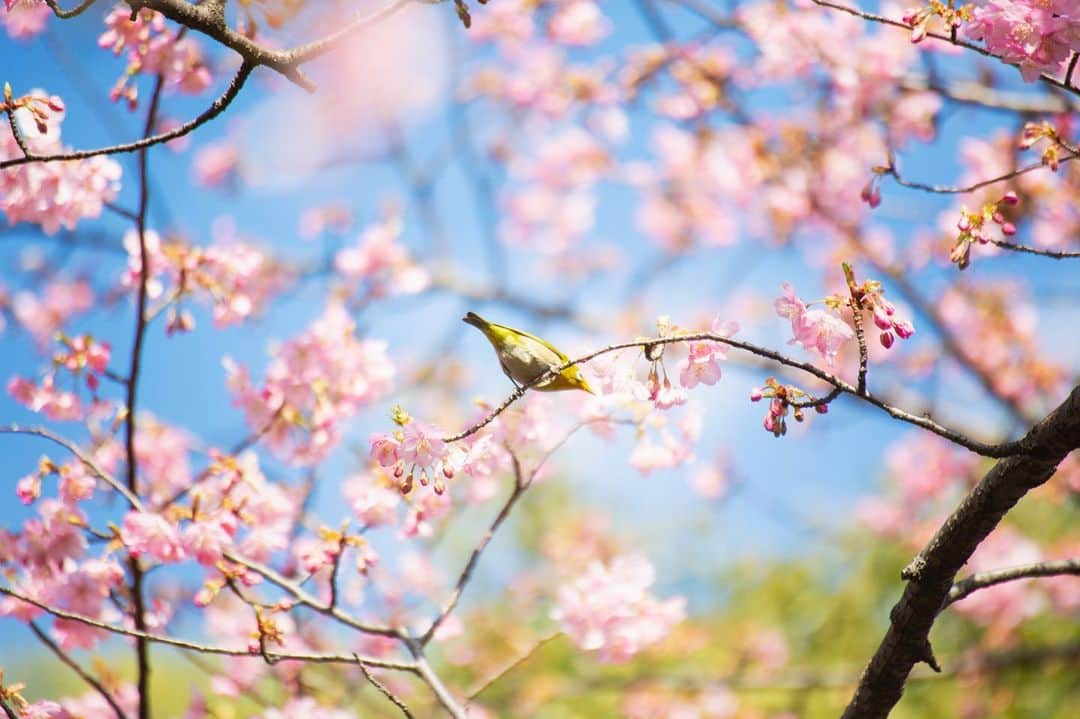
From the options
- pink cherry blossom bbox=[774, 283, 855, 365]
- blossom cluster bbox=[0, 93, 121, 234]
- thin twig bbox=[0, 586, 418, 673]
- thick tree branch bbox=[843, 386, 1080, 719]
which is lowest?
thin twig bbox=[0, 586, 418, 673]

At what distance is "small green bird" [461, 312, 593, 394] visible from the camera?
1.97 metres

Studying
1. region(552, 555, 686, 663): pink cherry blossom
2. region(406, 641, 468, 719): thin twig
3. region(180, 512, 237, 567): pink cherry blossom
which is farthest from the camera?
region(552, 555, 686, 663): pink cherry blossom

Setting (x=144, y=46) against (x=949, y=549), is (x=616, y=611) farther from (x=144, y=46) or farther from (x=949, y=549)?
(x=144, y=46)

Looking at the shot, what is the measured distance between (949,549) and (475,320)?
1183 millimetres

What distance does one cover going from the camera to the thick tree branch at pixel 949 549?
169cm

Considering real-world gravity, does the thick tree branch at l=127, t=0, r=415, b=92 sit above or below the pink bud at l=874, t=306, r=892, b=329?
above

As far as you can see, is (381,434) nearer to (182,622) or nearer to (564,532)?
(182,622)

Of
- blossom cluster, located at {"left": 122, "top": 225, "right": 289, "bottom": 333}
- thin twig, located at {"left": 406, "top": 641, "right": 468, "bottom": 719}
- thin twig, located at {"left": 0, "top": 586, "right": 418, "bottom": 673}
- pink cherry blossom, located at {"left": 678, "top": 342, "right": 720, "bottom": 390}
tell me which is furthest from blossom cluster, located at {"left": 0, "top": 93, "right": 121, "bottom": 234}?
pink cherry blossom, located at {"left": 678, "top": 342, "right": 720, "bottom": 390}

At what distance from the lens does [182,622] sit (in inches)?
193

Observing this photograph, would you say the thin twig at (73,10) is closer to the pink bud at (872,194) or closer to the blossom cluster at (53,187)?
the blossom cluster at (53,187)

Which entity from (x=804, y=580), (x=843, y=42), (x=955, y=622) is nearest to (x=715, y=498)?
(x=804, y=580)

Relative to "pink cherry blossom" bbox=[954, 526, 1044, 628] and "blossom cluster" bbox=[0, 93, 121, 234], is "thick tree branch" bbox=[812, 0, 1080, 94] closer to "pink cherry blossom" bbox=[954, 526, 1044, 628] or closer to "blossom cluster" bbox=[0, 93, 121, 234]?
"blossom cluster" bbox=[0, 93, 121, 234]

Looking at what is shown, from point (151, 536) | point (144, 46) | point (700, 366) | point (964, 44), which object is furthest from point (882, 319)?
point (144, 46)

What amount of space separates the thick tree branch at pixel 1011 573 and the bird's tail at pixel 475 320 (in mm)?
1294
